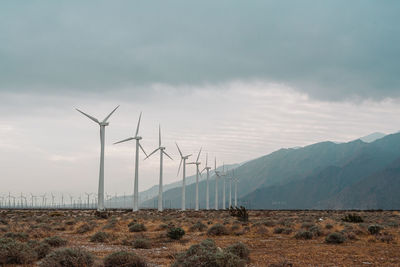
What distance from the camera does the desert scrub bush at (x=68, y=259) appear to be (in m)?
16.0

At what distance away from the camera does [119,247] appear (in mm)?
24250

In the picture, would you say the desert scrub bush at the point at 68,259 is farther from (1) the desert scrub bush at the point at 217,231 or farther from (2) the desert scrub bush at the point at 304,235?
(2) the desert scrub bush at the point at 304,235

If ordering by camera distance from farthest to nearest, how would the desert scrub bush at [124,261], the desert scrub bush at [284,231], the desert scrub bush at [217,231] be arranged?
the desert scrub bush at [284,231] → the desert scrub bush at [217,231] → the desert scrub bush at [124,261]

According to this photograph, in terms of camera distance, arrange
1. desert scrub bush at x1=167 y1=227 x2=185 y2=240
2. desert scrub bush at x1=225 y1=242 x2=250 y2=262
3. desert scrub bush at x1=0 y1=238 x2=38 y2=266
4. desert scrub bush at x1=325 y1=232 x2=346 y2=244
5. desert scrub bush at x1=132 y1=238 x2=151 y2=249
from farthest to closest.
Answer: desert scrub bush at x1=167 y1=227 x2=185 y2=240, desert scrub bush at x1=325 y1=232 x2=346 y2=244, desert scrub bush at x1=132 y1=238 x2=151 y2=249, desert scrub bush at x1=225 y1=242 x2=250 y2=262, desert scrub bush at x1=0 y1=238 x2=38 y2=266

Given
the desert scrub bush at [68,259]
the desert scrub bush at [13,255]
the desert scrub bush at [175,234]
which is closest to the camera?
the desert scrub bush at [68,259]

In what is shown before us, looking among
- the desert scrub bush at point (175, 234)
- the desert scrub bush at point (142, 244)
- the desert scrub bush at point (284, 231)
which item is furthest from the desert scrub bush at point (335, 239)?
the desert scrub bush at point (142, 244)

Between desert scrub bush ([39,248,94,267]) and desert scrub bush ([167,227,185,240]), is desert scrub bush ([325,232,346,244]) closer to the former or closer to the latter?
desert scrub bush ([167,227,185,240])

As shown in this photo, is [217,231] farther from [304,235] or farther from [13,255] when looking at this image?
[13,255]

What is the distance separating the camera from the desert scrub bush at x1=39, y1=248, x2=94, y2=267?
15961mm

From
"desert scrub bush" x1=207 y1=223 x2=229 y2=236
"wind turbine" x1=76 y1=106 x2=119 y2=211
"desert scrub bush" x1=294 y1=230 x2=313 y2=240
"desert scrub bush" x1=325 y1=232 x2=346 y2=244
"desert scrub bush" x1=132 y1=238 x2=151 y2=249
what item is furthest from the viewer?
"wind turbine" x1=76 y1=106 x2=119 y2=211

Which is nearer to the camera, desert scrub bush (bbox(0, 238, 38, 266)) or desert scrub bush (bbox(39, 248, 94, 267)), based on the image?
desert scrub bush (bbox(39, 248, 94, 267))

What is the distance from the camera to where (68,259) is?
1606 cm

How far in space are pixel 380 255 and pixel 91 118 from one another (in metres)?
66.2

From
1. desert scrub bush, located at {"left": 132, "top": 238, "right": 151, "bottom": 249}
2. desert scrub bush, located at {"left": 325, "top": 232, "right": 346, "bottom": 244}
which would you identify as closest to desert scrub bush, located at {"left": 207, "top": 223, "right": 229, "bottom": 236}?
desert scrub bush, located at {"left": 325, "top": 232, "right": 346, "bottom": 244}
